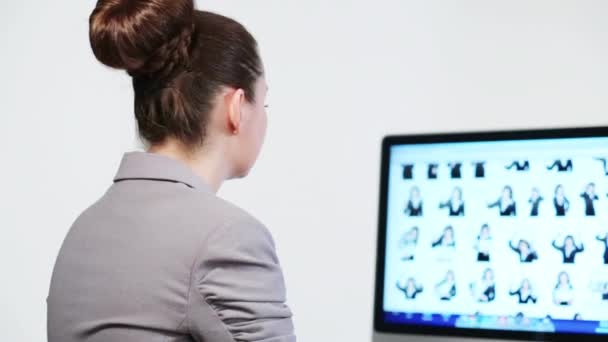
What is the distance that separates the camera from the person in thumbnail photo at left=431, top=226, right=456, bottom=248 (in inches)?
49.6

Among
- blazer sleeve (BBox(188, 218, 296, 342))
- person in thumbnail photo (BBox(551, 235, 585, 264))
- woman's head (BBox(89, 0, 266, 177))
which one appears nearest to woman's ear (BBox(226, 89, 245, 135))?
woman's head (BBox(89, 0, 266, 177))

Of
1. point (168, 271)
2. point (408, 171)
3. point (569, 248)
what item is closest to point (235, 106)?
point (168, 271)

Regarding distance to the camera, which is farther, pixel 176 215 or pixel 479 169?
pixel 479 169

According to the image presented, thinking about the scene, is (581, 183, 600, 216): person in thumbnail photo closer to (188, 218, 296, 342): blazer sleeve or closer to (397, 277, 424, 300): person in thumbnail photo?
(397, 277, 424, 300): person in thumbnail photo

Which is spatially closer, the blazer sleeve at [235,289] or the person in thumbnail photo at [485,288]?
the blazer sleeve at [235,289]

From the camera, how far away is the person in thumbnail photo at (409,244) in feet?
4.21

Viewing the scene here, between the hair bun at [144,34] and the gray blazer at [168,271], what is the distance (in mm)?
113

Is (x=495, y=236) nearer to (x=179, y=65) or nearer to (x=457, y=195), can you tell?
(x=457, y=195)

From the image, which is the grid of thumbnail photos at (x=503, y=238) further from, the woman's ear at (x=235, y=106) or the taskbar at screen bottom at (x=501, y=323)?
the woman's ear at (x=235, y=106)

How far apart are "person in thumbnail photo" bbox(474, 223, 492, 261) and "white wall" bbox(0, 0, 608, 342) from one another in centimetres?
24

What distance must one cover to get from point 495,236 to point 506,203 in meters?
0.05

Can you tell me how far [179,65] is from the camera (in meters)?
0.93

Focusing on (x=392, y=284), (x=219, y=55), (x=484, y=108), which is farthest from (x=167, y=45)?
(x=484, y=108)

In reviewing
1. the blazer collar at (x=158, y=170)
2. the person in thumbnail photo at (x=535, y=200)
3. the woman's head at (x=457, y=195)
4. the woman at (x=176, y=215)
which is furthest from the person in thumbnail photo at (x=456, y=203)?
the blazer collar at (x=158, y=170)
